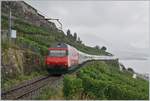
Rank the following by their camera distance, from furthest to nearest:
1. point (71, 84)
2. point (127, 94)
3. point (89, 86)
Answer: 1. point (127, 94)
2. point (89, 86)
3. point (71, 84)

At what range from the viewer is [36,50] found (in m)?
36.1

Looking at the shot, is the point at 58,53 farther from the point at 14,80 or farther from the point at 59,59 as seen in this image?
the point at 14,80

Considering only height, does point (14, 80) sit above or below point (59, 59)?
below

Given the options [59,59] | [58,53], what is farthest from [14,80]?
[58,53]

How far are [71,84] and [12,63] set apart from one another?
33.6ft

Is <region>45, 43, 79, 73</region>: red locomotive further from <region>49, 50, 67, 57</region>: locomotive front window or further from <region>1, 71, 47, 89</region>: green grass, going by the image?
<region>1, 71, 47, 89</region>: green grass

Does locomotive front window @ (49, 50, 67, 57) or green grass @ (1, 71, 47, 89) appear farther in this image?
locomotive front window @ (49, 50, 67, 57)

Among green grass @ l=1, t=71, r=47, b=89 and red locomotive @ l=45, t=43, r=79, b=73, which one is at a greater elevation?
red locomotive @ l=45, t=43, r=79, b=73

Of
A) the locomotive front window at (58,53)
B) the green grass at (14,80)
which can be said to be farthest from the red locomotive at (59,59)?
the green grass at (14,80)

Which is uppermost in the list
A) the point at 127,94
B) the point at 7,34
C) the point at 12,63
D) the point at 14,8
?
the point at 14,8

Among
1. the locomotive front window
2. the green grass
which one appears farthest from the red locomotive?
the green grass

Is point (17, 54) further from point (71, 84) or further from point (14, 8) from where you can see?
point (14, 8)

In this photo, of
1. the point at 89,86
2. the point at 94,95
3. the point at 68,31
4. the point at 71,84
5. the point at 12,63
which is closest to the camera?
the point at 71,84

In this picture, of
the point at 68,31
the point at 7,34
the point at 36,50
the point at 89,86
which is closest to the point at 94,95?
the point at 89,86
